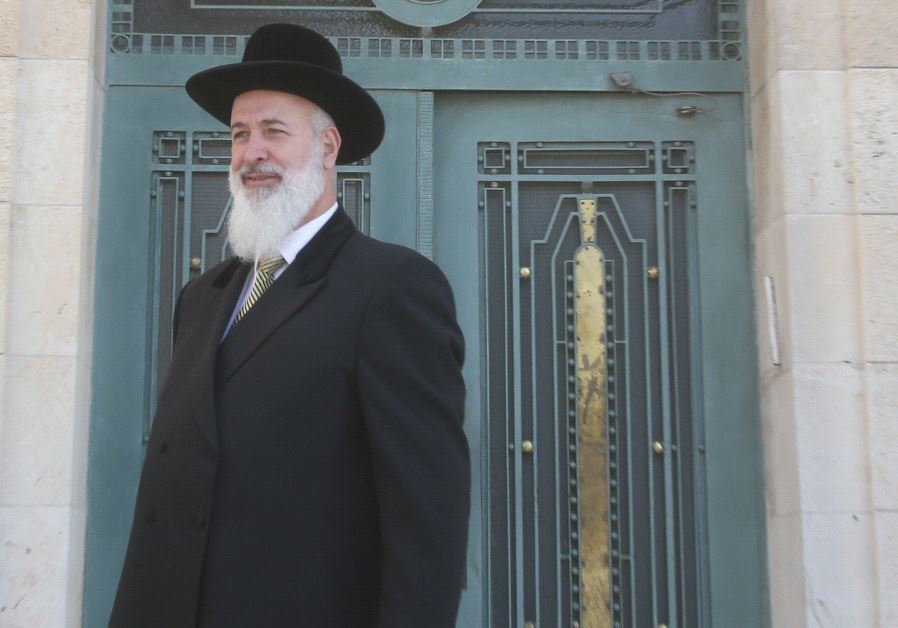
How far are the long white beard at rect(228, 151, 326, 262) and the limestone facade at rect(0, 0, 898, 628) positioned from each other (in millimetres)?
1627

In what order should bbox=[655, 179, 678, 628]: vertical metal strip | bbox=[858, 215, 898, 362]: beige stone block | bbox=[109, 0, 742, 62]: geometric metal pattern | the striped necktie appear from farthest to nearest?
bbox=[109, 0, 742, 62]: geometric metal pattern
bbox=[655, 179, 678, 628]: vertical metal strip
bbox=[858, 215, 898, 362]: beige stone block
the striped necktie

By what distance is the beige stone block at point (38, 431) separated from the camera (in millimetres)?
4238

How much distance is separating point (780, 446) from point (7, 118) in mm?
3065

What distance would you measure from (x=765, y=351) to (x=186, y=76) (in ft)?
8.22

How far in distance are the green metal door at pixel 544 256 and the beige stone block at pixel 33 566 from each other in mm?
263

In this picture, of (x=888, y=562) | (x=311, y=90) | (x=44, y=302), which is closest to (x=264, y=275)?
(x=311, y=90)

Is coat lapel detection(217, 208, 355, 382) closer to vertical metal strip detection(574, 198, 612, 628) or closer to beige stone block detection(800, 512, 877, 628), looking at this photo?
vertical metal strip detection(574, 198, 612, 628)

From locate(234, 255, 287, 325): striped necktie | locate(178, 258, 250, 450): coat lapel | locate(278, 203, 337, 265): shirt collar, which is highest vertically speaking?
locate(278, 203, 337, 265): shirt collar

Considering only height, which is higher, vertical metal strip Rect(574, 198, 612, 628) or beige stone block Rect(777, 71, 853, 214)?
beige stone block Rect(777, 71, 853, 214)

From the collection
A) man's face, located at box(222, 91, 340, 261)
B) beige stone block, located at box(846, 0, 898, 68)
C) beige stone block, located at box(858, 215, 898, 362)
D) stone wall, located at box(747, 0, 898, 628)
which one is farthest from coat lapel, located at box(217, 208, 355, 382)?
beige stone block, located at box(846, 0, 898, 68)

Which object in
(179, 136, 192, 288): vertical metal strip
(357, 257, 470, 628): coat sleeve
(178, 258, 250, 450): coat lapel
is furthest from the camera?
(179, 136, 192, 288): vertical metal strip

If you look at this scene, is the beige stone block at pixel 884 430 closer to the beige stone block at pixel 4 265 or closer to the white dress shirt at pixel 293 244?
the white dress shirt at pixel 293 244

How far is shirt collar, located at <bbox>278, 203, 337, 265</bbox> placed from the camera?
287cm

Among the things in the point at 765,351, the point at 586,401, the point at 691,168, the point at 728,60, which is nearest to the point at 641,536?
the point at 586,401
